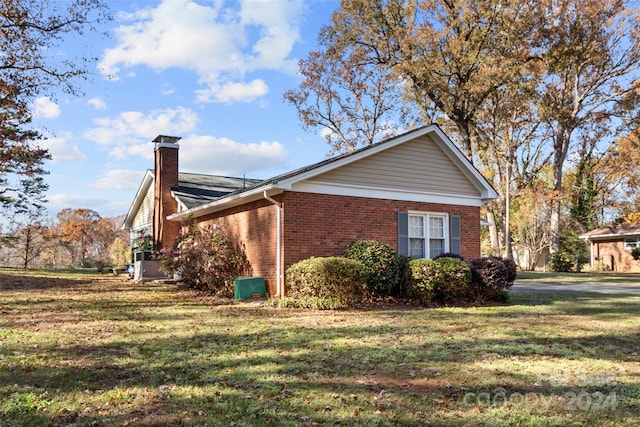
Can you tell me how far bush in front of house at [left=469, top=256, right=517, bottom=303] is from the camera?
1229 centimetres

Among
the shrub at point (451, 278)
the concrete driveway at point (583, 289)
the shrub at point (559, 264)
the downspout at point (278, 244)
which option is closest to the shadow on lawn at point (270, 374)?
→ the shrub at point (451, 278)

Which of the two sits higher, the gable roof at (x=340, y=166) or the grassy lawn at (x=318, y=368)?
the gable roof at (x=340, y=166)

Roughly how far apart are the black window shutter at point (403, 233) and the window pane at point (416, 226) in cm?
28

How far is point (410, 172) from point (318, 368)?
931 centimetres

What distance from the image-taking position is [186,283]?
56.6 ft

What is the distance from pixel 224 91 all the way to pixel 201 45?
2.87 meters

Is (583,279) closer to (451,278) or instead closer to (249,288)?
(451,278)

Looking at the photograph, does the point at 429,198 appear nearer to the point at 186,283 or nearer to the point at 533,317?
the point at 533,317

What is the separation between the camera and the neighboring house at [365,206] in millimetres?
12531

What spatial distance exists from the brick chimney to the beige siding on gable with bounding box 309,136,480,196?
10.2 metres

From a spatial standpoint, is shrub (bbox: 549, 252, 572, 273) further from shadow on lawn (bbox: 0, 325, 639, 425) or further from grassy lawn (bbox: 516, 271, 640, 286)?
shadow on lawn (bbox: 0, 325, 639, 425)

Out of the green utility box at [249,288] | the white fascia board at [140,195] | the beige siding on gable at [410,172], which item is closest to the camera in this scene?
the green utility box at [249,288]

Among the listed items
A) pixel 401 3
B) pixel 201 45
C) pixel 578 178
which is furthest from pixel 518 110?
pixel 201 45

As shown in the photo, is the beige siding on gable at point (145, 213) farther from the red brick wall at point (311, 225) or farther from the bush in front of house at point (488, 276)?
the bush in front of house at point (488, 276)
